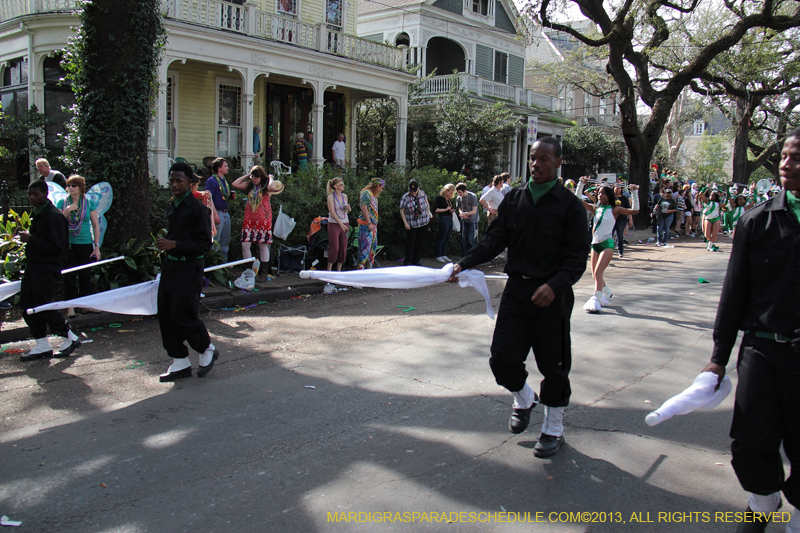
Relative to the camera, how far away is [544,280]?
421 centimetres

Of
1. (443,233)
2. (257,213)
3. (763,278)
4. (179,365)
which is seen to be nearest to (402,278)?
(179,365)

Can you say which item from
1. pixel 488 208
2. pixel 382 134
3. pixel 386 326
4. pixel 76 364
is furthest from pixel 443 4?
pixel 76 364

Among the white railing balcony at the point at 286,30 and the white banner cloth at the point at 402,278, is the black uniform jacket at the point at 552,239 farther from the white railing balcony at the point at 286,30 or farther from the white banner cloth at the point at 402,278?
the white railing balcony at the point at 286,30

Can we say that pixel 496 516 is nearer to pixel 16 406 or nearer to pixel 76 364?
pixel 16 406

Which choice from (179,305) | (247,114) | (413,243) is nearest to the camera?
(179,305)

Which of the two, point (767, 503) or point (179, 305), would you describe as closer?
point (767, 503)

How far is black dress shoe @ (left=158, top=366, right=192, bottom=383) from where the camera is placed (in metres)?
6.00

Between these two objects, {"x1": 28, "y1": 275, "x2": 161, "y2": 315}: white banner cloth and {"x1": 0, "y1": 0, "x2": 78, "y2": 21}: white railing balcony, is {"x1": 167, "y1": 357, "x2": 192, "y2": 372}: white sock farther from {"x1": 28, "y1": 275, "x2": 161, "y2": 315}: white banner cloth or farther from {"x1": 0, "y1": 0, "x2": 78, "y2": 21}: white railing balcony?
{"x1": 0, "y1": 0, "x2": 78, "y2": 21}: white railing balcony

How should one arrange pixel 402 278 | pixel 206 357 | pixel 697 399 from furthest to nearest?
pixel 206 357
pixel 402 278
pixel 697 399

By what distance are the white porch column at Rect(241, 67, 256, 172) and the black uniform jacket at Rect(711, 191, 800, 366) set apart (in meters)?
16.1

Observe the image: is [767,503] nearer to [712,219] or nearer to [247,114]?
[247,114]

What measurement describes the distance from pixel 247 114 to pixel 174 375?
1310 cm

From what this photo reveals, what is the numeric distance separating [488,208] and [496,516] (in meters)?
11.6

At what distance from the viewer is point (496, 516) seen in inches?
140
